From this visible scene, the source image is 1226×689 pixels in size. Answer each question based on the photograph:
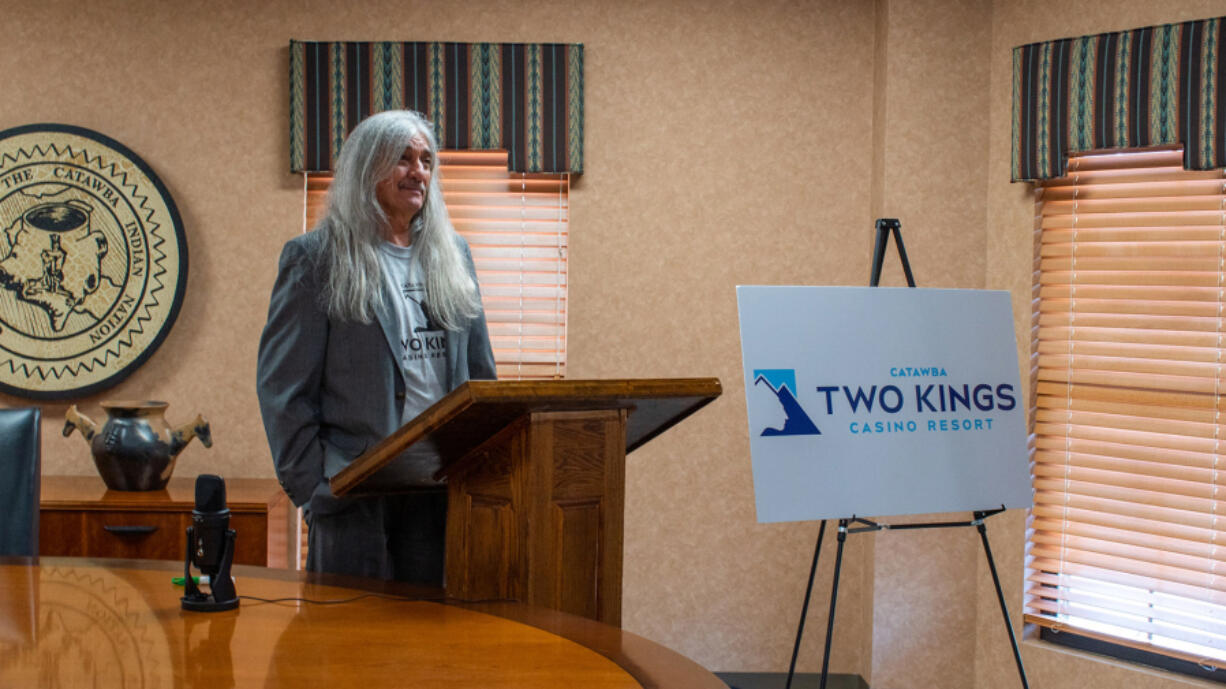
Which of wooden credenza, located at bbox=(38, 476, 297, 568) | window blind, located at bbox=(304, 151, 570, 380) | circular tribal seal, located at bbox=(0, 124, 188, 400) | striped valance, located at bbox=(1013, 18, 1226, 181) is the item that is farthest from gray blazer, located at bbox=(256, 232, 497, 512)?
striped valance, located at bbox=(1013, 18, 1226, 181)

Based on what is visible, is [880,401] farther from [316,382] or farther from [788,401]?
[316,382]

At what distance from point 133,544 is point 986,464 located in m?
2.43

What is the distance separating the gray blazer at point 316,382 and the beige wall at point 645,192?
1682 mm

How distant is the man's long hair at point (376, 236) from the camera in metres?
2.05

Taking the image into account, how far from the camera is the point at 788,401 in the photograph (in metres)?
2.50

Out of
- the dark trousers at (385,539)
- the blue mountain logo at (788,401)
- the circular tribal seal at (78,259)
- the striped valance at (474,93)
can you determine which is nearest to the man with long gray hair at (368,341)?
the dark trousers at (385,539)

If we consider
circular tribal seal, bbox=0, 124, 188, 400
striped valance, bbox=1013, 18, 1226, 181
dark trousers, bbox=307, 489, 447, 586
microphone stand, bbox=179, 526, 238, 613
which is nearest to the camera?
microphone stand, bbox=179, 526, 238, 613

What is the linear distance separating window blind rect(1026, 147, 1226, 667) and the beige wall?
611mm

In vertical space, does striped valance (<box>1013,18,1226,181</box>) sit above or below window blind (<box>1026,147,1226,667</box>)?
above

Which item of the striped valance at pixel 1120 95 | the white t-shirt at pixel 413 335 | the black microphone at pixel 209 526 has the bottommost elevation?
the black microphone at pixel 209 526

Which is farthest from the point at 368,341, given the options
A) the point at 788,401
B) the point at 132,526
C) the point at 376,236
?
the point at 132,526

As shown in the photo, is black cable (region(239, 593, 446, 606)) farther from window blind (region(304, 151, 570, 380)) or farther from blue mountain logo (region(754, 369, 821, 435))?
window blind (region(304, 151, 570, 380))

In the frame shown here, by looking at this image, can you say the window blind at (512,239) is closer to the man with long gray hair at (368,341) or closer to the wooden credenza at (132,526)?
the wooden credenza at (132,526)

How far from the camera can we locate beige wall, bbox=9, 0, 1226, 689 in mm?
3654
